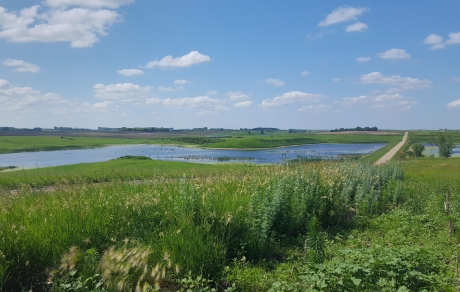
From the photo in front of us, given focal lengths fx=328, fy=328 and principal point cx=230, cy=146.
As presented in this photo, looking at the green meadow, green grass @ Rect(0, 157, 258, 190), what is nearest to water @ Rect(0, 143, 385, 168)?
green grass @ Rect(0, 157, 258, 190)

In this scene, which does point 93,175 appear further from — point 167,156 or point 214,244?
point 167,156

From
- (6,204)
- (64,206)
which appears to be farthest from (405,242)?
(6,204)

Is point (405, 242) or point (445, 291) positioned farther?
point (405, 242)

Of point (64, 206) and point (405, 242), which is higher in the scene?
point (64, 206)

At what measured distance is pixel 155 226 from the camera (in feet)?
22.1

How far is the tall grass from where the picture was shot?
5293 millimetres

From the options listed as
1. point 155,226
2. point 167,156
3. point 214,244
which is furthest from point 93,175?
point 167,156

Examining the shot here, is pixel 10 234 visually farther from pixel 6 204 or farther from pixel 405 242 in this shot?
pixel 405 242

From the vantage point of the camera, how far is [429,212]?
1064 centimetres

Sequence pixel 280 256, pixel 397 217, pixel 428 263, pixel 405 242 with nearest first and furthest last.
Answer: pixel 428 263, pixel 280 256, pixel 405 242, pixel 397 217

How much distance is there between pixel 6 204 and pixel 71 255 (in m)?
3.35

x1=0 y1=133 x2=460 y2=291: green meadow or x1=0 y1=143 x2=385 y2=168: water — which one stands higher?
x1=0 y1=133 x2=460 y2=291: green meadow

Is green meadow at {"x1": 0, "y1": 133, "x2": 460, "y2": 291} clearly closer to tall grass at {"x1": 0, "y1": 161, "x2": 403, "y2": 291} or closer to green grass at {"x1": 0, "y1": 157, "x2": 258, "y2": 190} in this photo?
tall grass at {"x1": 0, "y1": 161, "x2": 403, "y2": 291}

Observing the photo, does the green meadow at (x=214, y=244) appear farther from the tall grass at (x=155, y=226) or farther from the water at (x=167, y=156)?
the water at (x=167, y=156)
